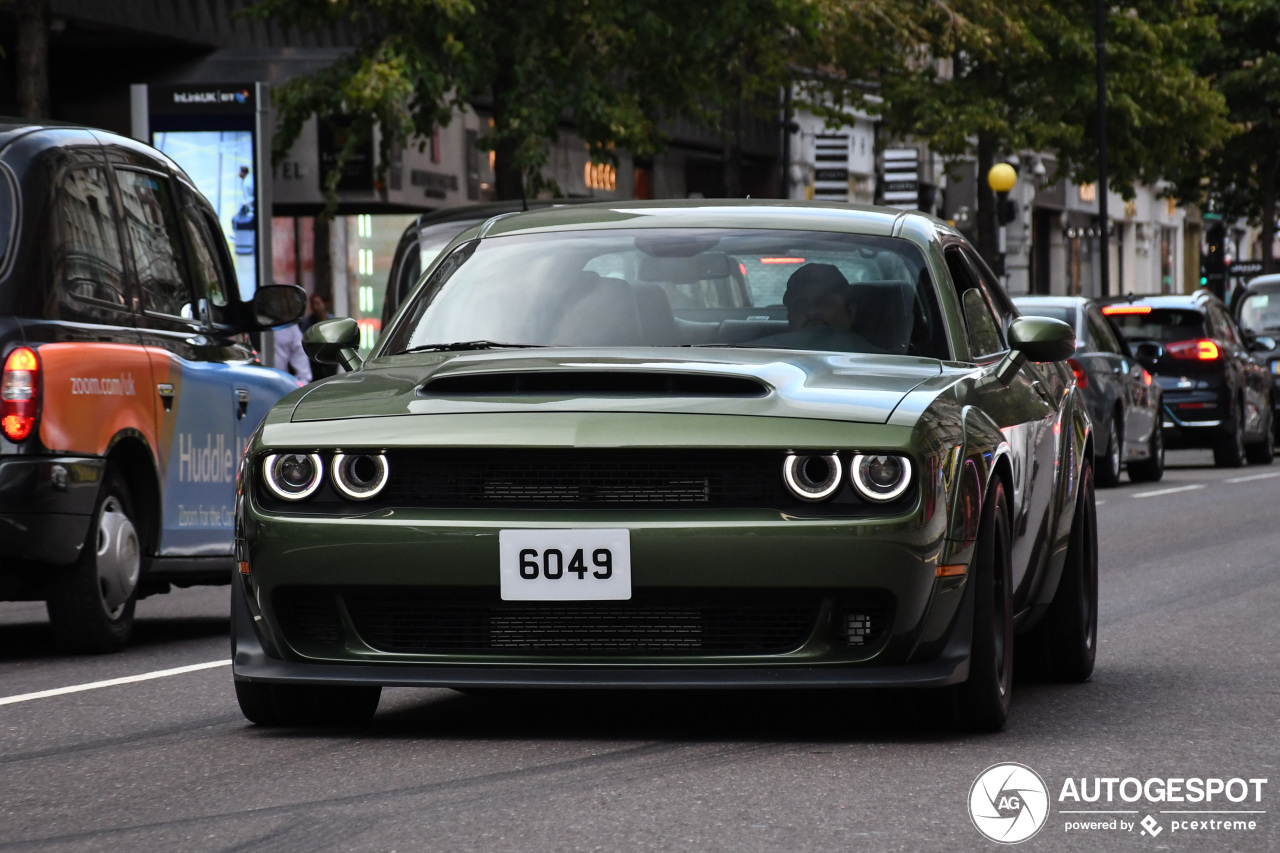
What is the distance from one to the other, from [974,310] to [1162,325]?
17702mm

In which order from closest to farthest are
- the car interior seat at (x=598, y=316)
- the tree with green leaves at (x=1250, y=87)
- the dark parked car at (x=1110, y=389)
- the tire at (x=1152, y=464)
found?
the car interior seat at (x=598, y=316) → the dark parked car at (x=1110, y=389) → the tire at (x=1152, y=464) → the tree with green leaves at (x=1250, y=87)

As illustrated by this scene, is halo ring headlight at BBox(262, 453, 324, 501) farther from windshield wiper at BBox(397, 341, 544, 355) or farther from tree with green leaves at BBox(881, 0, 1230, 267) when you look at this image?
tree with green leaves at BBox(881, 0, 1230, 267)

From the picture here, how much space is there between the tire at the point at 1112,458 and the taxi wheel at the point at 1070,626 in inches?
512

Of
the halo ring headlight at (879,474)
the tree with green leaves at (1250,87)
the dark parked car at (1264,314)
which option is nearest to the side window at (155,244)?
the halo ring headlight at (879,474)

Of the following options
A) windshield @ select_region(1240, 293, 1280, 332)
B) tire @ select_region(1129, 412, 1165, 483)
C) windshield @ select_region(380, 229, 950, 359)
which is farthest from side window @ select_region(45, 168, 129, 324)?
windshield @ select_region(1240, 293, 1280, 332)

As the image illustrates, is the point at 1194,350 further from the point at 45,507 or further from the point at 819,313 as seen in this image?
the point at 819,313

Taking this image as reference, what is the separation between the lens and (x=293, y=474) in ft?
20.1

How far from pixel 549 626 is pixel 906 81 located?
33962 mm

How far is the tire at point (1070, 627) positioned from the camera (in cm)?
784

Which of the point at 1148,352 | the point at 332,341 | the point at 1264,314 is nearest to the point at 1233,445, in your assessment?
Result: the point at 1148,352

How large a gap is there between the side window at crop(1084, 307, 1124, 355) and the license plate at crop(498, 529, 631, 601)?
48.7ft

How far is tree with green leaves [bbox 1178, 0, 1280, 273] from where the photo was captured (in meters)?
54.2

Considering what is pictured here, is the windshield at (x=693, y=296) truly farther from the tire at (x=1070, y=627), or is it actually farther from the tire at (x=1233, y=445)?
the tire at (x=1233, y=445)

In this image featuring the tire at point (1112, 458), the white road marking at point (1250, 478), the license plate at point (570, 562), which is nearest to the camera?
the license plate at point (570, 562)
